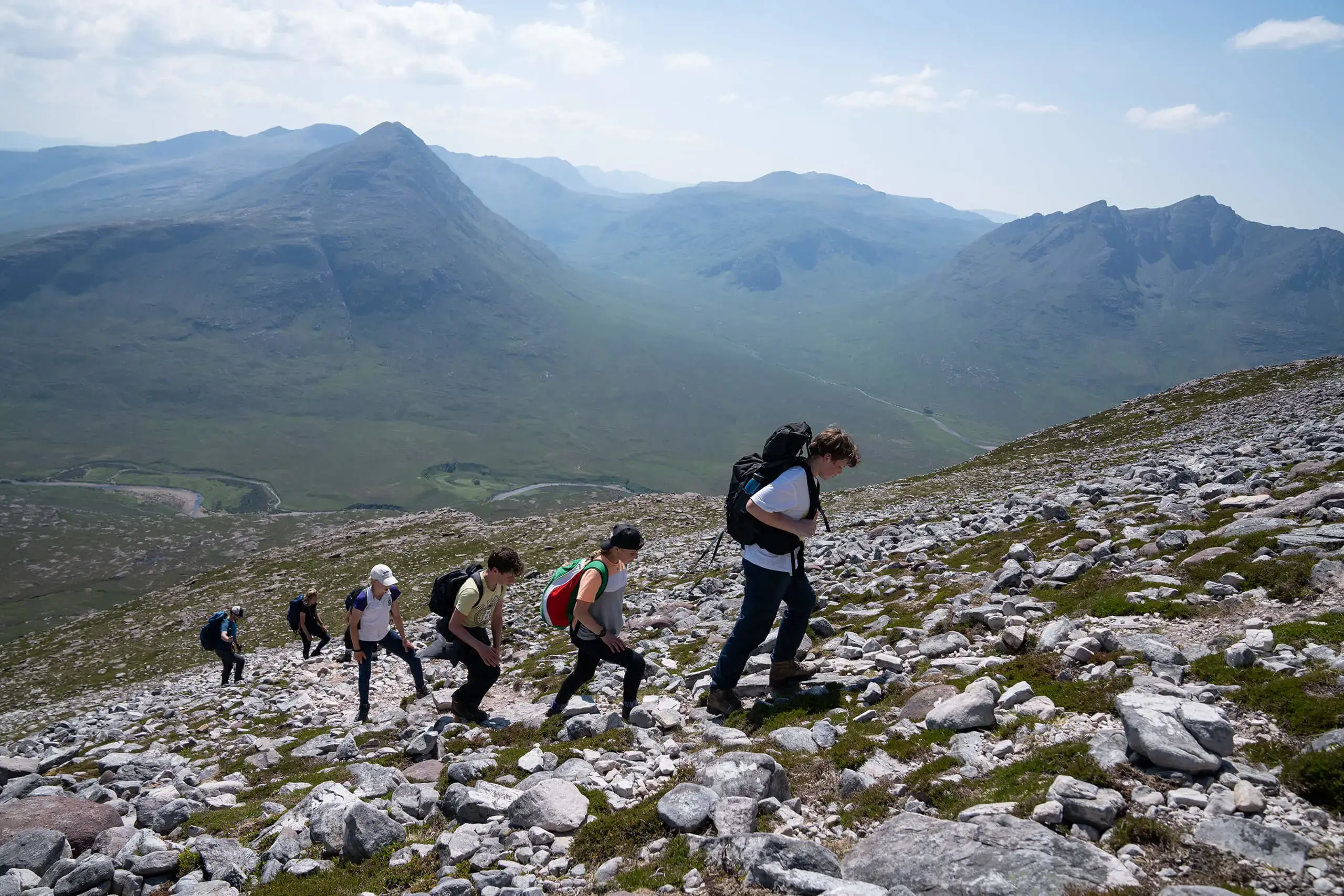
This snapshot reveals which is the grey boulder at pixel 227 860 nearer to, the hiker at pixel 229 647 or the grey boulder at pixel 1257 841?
the grey boulder at pixel 1257 841

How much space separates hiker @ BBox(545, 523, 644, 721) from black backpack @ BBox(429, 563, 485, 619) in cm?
259

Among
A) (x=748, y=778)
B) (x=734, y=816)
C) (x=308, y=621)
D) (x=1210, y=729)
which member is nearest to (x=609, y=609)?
(x=748, y=778)

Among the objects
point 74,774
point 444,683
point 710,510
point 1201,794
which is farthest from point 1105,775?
point 710,510

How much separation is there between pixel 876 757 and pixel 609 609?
16.6 feet

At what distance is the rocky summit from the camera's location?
6.80 meters

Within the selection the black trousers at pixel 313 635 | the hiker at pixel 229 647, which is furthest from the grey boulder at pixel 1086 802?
the hiker at pixel 229 647

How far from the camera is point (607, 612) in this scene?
1254 centimetres

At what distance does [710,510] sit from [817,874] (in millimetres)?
50809

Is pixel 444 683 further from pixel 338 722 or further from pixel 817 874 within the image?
pixel 817 874

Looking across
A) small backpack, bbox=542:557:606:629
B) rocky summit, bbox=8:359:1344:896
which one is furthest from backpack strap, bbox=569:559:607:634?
rocky summit, bbox=8:359:1344:896

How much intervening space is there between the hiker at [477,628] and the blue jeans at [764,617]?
4.29 meters

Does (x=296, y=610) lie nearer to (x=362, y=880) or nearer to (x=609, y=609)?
(x=609, y=609)

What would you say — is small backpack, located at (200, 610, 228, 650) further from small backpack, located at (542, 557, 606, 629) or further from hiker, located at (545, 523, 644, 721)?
small backpack, located at (542, 557, 606, 629)

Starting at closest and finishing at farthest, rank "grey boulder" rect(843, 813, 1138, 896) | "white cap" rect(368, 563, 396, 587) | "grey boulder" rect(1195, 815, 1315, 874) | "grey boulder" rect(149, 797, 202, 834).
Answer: "grey boulder" rect(1195, 815, 1315, 874) → "grey boulder" rect(843, 813, 1138, 896) → "grey boulder" rect(149, 797, 202, 834) → "white cap" rect(368, 563, 396, 587)
